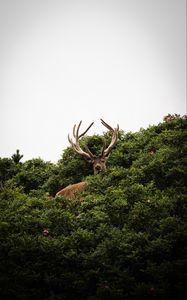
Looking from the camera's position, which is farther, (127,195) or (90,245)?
(127,195)

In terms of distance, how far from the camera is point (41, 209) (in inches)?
395

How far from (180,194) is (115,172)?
117 inches

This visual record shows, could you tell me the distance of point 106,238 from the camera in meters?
7.99

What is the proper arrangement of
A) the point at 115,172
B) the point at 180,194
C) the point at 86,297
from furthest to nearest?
the point at 115,172, the point at 180,194, the point at 86,297

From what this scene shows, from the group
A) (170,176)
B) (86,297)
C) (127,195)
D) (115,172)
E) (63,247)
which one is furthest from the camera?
(115,172)

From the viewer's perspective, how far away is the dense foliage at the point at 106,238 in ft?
22.9

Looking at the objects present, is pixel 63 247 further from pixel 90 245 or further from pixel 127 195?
pixel 127 195

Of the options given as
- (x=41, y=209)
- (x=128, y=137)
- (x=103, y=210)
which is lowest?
(x=103, y=210)

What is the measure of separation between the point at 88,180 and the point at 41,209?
239 cm

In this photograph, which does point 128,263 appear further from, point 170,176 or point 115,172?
point 115,172

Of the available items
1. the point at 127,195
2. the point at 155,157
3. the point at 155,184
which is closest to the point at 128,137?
the point at 155,157

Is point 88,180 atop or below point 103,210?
atop

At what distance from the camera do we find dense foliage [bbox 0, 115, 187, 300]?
22.9 ft

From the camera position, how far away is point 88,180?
12.1 metres
